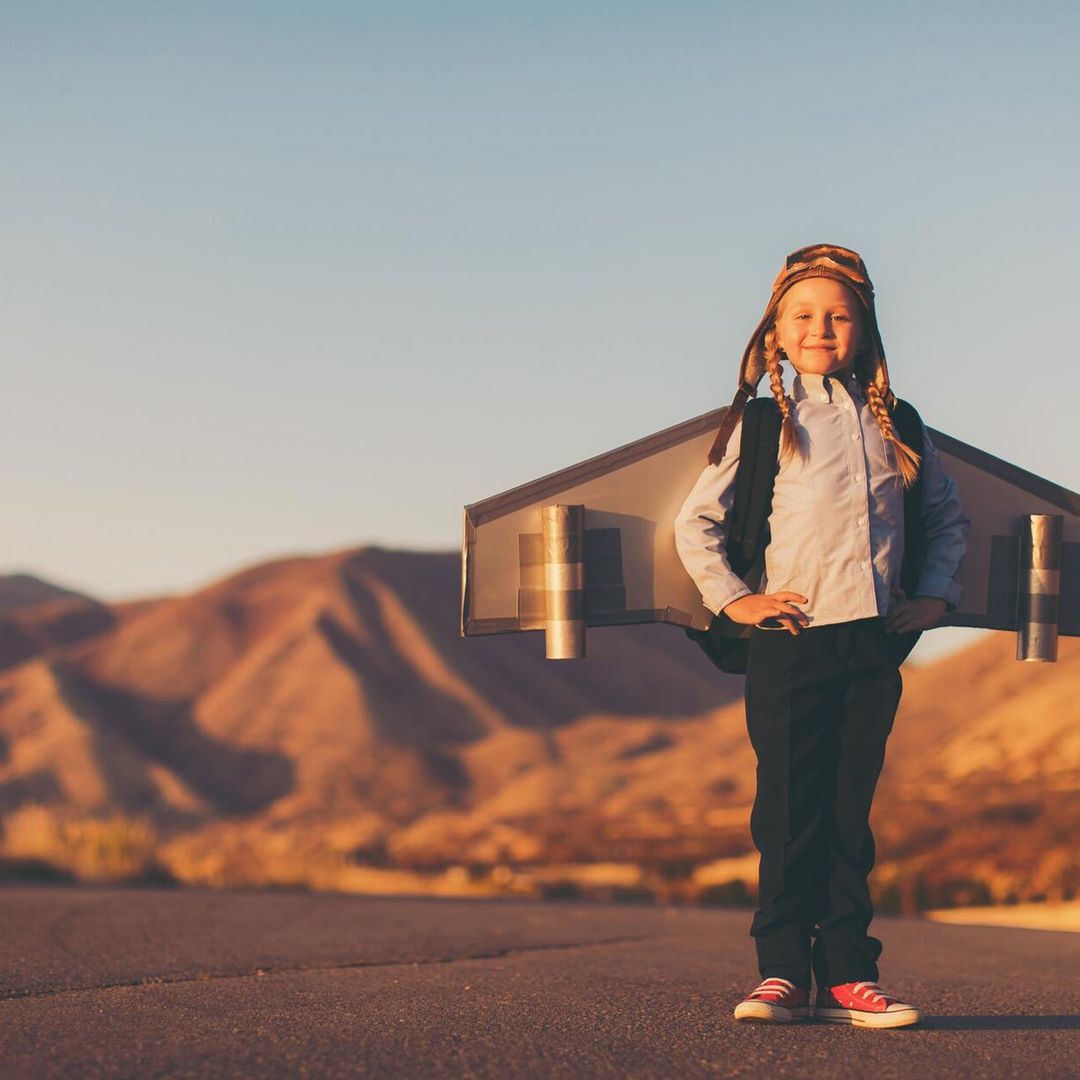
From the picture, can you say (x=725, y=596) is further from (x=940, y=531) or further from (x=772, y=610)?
(x=940, y=531)

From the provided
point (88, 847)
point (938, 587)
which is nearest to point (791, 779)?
point (938, 587)

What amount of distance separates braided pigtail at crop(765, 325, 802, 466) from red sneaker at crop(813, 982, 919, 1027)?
142 centimetres

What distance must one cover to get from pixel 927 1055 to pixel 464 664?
50467 millimetres

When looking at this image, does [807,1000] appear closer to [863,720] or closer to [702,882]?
[863,720]

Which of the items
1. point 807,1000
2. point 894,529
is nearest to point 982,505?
point 894,529

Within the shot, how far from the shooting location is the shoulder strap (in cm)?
424

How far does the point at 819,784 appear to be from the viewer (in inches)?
164

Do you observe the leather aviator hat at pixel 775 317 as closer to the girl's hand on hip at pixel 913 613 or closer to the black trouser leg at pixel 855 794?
the girl's hand on hip at pixel 913 613

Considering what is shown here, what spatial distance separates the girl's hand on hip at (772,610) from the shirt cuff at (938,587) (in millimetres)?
389

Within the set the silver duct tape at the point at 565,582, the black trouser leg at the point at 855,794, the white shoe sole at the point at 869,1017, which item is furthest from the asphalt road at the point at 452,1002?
the silver duct tape at the point at 565,582

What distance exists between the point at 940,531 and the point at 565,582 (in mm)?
1074

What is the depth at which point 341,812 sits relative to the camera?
1612 inches

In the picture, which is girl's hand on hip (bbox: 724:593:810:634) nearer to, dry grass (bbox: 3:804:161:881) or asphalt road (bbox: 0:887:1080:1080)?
asphalt road (bbox: 0:887:1080:1080)

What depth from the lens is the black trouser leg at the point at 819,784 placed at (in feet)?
13.5
